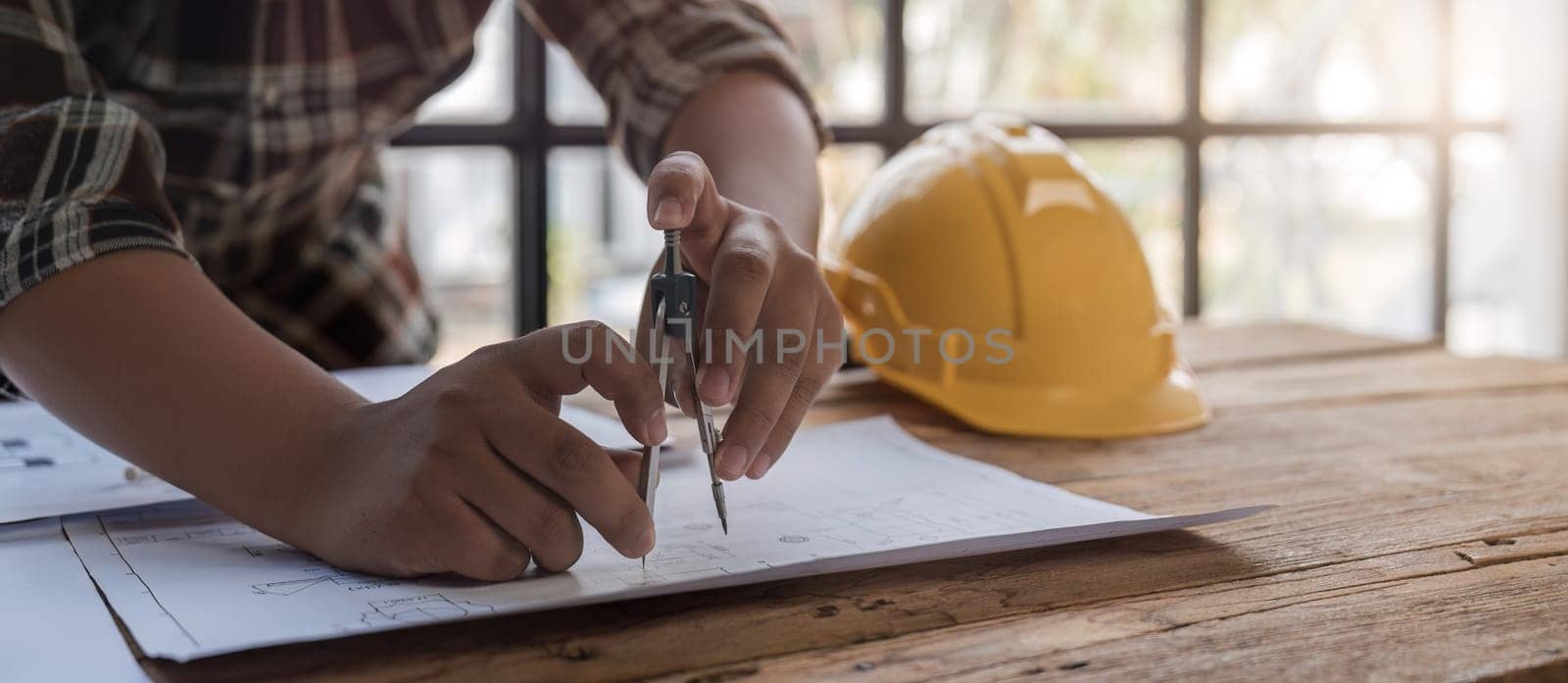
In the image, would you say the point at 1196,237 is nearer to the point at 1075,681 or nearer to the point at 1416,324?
the point at 1416,324

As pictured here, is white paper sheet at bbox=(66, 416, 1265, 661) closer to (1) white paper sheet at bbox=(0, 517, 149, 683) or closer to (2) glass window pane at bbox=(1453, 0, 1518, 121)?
(1) white paper sheet at bbox=(0, 517, 149, 683)

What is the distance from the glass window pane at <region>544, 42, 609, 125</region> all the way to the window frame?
0.6 inches

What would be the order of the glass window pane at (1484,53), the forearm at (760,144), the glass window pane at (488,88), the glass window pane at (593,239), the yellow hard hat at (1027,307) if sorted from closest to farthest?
the forearm at (760,144), the yellow hard hat at (1027,307), the glass window pane at (488,88), the glass window pane at (593,239), the glass window pane at (1484,53)

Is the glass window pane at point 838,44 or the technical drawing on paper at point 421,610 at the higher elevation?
the glass window pane at point 838,44

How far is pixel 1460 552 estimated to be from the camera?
66 centimetres

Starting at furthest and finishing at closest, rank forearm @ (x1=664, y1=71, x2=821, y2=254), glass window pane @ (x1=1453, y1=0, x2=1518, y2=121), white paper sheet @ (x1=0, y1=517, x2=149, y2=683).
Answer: glass window pane @ (x1=1453, y1=0, x2=1518, y2=121)
forearm @ (x1=664, y1=71, x2=821, y2=254)
white paper sheet @ (x1=0, y1=517, x2=149, y2=683)

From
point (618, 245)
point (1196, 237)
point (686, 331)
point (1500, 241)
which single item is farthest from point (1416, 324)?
point (686, 331)

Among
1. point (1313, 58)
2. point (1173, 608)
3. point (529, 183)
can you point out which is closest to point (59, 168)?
point (1173, 608)

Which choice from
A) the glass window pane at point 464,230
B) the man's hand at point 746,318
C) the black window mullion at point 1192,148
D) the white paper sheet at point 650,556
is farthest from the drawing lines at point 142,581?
the black window mullion at point 1192,148

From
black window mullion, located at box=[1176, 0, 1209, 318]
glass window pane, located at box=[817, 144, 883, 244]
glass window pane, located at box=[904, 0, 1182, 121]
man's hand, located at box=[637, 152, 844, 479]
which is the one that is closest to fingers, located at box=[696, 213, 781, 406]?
man's hand, located at box=[637, 152, 844, 479]

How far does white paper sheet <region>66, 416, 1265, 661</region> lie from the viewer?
52 centimetres

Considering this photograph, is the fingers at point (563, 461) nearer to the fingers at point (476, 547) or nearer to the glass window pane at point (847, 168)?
the fingers at point (476, 547)

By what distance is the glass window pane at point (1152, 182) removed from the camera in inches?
96.3

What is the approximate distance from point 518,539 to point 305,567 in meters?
0.10
